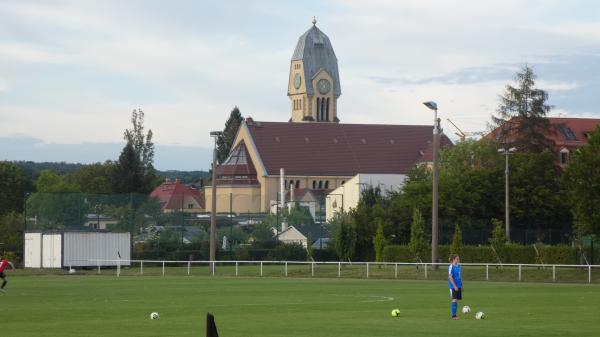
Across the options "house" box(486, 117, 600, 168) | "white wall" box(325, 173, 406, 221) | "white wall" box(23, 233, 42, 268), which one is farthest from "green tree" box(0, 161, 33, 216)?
"white wall" box(23, 233, 42, 268)

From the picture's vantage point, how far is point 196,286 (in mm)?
48125

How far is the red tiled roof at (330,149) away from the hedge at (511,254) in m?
95.4

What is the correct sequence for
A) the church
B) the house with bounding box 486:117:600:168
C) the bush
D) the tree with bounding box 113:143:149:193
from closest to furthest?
the bush, the house with bounding box 486:117:600:168, the tree with bounding box 113:143:149:193, the church

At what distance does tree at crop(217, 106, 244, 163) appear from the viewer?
184m

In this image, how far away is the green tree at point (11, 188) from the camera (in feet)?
447

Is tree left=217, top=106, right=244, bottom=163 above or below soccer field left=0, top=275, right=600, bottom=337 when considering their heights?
above

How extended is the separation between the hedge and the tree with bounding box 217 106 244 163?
114 m

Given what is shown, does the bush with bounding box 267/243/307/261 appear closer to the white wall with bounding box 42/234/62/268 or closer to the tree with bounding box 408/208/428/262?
the white wall with bounding box 42/234/62/268

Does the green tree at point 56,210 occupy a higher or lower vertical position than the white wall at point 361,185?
lower

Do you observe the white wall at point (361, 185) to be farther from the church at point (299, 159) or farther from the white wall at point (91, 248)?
the white wall at point (91, 248)

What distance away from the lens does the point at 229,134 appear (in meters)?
185

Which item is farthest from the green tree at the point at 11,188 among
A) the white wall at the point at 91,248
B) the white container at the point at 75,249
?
the white wall at the point at 91,248

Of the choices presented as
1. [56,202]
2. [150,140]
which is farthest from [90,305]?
[150,140]

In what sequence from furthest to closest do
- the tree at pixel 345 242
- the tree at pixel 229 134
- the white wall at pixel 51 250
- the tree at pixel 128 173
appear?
the tree at pixel 229 134, the tree at pixel 128 173, the tree at pixel 345 242, the white wall at pixel 51 250
